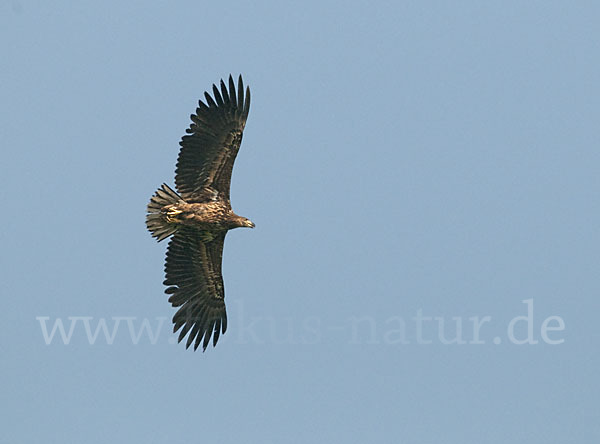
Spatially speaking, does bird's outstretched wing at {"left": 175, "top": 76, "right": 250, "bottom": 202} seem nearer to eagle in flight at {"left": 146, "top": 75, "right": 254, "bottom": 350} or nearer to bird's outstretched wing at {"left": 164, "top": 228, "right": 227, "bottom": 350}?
eagle in flight at {"left": 146, "top": 75, "right": 254, "bottom": 350}

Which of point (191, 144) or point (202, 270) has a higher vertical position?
point (191, 144)

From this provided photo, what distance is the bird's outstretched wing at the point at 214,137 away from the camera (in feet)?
69.4

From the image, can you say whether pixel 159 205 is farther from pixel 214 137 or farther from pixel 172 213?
pixel 214 137

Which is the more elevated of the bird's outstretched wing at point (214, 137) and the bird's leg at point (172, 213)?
the bird's outstretched wing at point (214, 137)

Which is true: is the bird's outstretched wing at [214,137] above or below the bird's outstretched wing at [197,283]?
above

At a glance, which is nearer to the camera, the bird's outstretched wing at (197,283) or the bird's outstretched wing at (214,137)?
the bird's outstretched wing at (214,137)

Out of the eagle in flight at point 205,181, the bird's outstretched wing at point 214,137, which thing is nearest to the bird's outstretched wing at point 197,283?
the eagle in flight at point 205,181

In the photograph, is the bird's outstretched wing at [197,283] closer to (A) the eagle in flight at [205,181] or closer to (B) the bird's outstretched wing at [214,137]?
(A) the eagle in flight at [205,181]

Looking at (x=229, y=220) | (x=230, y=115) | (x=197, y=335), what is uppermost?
(x=230, y=115)

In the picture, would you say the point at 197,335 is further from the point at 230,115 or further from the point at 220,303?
the point at 230,115

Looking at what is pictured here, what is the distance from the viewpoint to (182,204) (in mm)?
21312

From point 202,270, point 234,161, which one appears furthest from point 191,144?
point 202,270

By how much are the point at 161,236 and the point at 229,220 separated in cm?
118

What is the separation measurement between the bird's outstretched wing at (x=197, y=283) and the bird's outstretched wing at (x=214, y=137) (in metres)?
1.14
